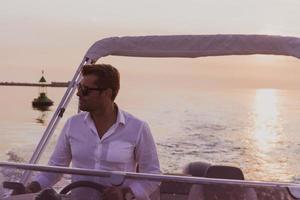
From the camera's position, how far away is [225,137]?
97.9ft

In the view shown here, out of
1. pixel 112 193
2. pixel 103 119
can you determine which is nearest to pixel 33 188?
pixel 112 193

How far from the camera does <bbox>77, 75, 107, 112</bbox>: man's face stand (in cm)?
398

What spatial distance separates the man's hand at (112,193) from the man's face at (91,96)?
819mm

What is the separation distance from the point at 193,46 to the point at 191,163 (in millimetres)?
1065

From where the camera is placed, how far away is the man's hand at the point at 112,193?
3.27 m

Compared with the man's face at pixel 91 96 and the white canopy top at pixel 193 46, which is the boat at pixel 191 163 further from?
the man's face at pixel 91 96

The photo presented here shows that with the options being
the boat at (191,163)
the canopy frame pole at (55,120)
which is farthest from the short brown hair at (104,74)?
the canopy frame pole at (55,120)

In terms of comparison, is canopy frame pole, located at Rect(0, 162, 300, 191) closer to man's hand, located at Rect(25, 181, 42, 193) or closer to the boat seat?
the boat seat

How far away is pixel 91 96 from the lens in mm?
3990

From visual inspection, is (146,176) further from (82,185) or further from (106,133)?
(106,133)

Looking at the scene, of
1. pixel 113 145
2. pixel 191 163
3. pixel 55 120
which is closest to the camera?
pixel 113 145

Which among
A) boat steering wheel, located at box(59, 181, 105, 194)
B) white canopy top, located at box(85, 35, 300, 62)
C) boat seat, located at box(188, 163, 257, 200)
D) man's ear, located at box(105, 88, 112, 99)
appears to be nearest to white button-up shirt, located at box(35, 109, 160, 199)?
man's ear, located at box(105, 88, 112, 99)

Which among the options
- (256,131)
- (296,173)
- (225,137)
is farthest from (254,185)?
(256,131)

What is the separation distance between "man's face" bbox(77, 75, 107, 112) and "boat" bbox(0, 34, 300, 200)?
2.11ft
